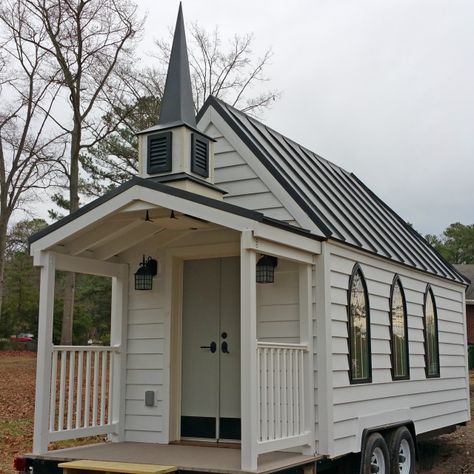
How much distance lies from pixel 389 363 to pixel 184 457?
318 cm

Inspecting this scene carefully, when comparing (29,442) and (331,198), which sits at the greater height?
(331,198)

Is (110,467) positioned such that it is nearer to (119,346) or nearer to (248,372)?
(248,372)

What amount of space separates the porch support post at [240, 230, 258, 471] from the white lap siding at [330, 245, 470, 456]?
1.45 m

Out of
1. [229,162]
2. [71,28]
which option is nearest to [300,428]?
[229,162]

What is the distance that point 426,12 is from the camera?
12.6m

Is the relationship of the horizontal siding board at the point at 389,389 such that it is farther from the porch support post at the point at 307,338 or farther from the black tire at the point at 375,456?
the black tire at the point at 375,456

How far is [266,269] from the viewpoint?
7105mm

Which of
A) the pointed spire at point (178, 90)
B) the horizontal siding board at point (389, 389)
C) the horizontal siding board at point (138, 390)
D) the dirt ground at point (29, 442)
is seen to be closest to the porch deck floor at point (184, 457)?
the horizontal siding board at point (138, 390)

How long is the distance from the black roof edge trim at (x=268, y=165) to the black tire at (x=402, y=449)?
2796 millimetres

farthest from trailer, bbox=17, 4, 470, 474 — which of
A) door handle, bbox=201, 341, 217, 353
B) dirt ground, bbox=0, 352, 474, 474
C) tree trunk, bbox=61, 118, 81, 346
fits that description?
tree trunk, bbox=61, 118, 81, 346

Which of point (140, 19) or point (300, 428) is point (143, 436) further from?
point (140, 19)

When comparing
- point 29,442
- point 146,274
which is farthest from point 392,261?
point 29,442

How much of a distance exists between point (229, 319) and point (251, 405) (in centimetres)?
218

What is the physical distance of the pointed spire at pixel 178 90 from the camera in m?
7.66
